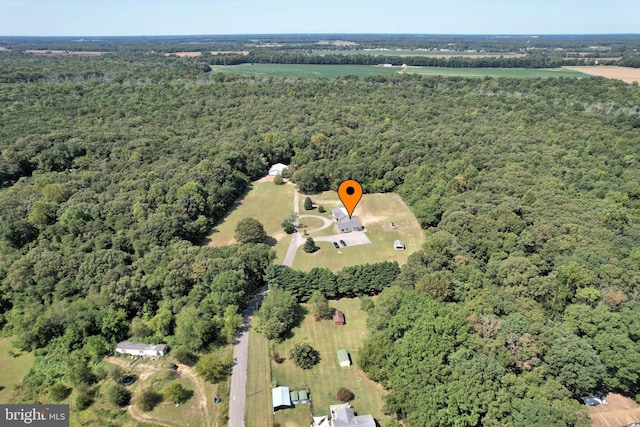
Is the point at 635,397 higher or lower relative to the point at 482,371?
lower

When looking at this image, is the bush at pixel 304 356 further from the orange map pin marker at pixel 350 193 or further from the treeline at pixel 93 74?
the treeline at pixel 93 74

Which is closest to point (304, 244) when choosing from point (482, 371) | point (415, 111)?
point (482, 371)

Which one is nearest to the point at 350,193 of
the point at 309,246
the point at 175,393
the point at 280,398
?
the point at 309,246

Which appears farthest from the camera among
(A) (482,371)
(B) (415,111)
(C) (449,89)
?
(C) (449,89)

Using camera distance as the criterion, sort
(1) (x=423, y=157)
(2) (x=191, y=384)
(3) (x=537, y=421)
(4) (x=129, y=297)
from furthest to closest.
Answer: (1) (x=423, y=157) → (4) (x=129, y=297) → (2) (x=191, y=384) → (3) (x=537, y=421)

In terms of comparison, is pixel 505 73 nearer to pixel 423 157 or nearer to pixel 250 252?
pixel 423 157

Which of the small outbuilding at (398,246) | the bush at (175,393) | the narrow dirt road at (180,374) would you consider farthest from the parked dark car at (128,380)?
the small outbuilding at (398,246)

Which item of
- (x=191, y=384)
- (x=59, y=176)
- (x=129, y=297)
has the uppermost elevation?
(x=59, y=176)

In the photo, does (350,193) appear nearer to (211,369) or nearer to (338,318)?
(338,318)
